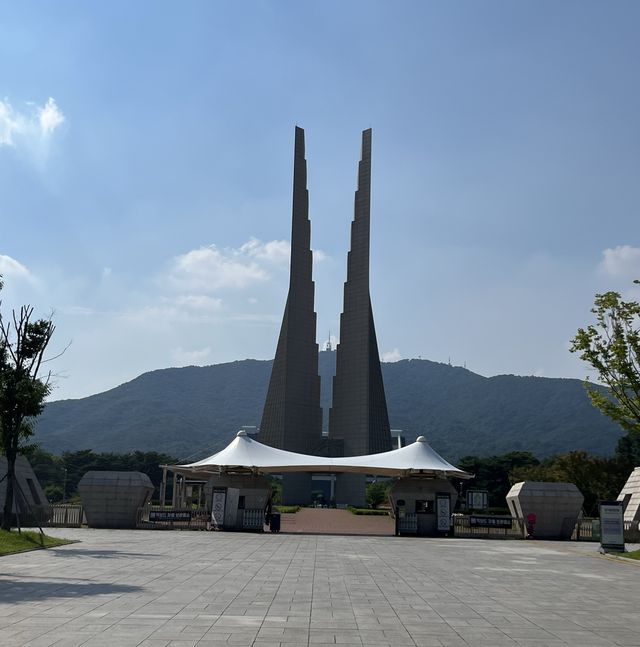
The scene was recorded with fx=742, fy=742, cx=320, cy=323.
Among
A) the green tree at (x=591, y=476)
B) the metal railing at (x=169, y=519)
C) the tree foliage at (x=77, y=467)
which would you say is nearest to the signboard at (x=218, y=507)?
the metal railing at (x=169, y=519)

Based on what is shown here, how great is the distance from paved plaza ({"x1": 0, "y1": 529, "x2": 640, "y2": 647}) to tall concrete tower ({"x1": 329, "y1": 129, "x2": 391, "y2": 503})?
51391mm

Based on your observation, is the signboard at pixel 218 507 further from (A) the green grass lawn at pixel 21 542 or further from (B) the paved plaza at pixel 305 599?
(B) the paved plaza at pixel 305 599

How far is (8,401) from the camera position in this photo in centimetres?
2292

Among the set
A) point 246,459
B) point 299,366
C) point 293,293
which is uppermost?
point 293,293

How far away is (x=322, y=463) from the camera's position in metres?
34.7

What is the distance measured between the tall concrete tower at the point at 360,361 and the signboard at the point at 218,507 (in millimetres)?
40316

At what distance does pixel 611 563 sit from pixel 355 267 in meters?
55.1

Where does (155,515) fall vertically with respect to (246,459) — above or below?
below

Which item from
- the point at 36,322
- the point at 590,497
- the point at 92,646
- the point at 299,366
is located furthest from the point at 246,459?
the point at 299,366

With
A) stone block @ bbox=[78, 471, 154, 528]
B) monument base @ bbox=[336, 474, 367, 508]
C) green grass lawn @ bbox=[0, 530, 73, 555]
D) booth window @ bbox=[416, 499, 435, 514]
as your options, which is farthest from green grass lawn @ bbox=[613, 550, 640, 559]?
monument base @ bbox=[336, 474, 367, 508]

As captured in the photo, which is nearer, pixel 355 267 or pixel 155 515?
pixel 155 515

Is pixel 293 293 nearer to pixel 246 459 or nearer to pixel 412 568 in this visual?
pixel 246 459

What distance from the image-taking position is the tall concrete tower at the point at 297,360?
7262 centimetres

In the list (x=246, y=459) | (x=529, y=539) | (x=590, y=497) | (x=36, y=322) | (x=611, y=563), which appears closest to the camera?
(x=611, y=563)
